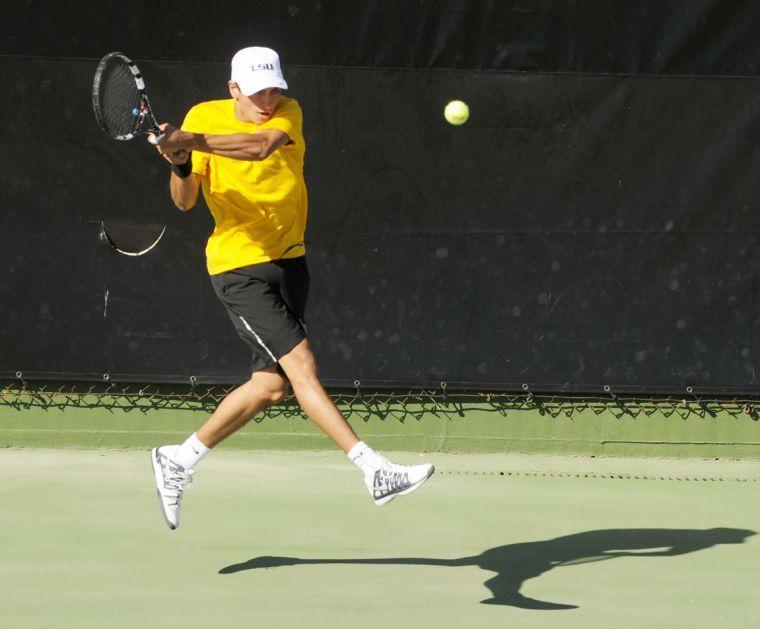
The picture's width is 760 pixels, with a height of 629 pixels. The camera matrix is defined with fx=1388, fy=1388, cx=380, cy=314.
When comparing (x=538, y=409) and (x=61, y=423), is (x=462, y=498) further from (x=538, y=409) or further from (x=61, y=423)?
(x=61, y=423)

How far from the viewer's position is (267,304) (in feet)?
13.4

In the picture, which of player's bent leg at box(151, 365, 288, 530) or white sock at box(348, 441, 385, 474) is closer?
white sock at box(348, 441, 385, 474)

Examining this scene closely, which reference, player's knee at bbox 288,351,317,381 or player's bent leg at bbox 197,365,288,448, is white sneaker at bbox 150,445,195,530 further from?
player's knee at bbox 288,351,317,381

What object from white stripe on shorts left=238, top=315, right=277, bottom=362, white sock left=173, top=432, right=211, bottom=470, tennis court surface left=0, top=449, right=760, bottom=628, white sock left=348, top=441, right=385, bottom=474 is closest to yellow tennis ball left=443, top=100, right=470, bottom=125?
tennis court surface left=0, top=449, right=760, bottom=628

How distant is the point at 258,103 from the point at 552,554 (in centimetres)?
162

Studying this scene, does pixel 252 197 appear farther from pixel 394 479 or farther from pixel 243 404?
pixel 394 479

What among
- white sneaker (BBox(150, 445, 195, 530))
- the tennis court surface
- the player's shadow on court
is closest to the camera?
the tennis court surface

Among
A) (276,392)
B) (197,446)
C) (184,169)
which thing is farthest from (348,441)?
(184,169)

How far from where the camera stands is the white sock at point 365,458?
3725mm

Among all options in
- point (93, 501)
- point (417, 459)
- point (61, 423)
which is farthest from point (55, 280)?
point (417, 459)

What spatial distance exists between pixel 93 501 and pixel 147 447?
1020 millimetres

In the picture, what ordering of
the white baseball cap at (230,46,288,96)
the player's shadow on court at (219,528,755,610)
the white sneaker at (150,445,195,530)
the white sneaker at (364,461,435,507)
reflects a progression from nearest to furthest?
the white sneaker at (364,461,435,507), the player's shadow on court at (219,528,755,610), the white baseball cap at (230,46,288,96), the white sneaker at (150,445,195,530)

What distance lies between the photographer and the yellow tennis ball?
5.70 metres

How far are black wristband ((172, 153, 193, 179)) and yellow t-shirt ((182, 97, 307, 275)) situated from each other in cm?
5
